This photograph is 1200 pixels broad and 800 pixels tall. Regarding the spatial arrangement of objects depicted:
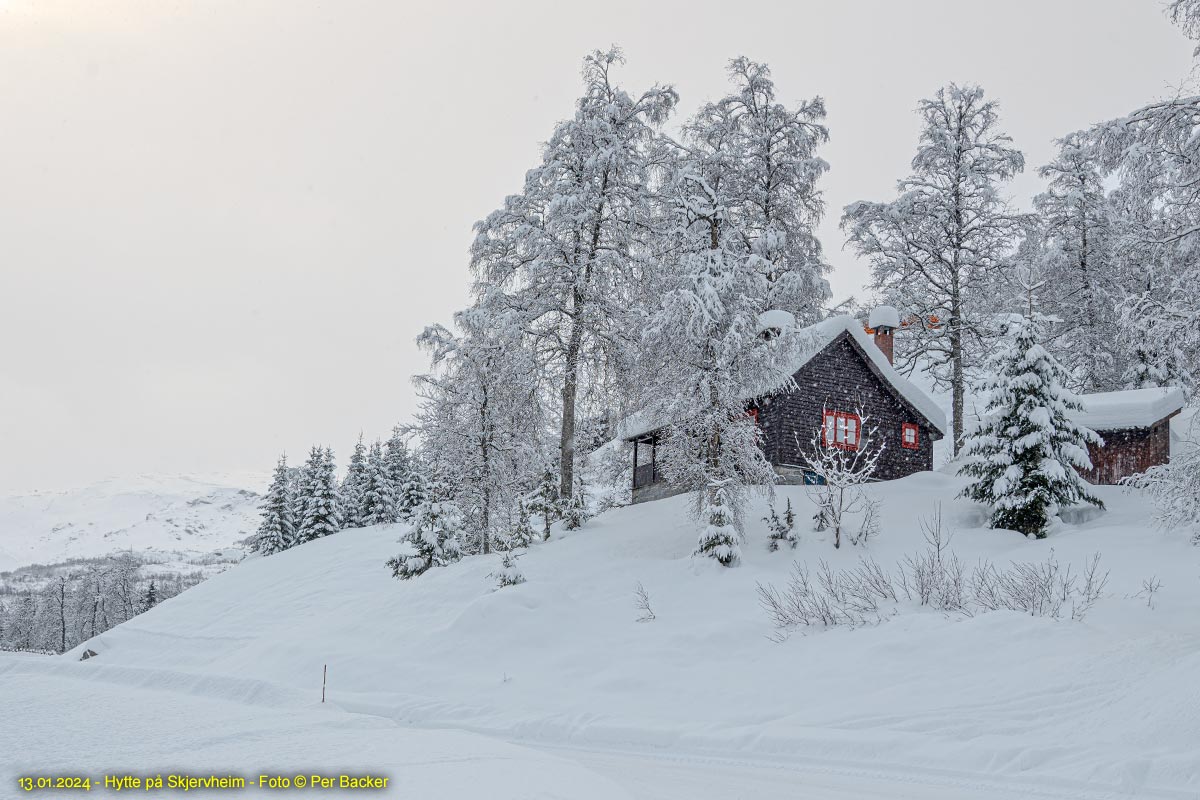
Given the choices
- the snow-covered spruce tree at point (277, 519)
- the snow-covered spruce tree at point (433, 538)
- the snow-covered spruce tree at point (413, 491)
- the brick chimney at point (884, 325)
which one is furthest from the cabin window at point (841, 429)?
the snow-covered spruce tree at point (277, 519)

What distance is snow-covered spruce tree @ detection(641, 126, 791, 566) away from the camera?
18828 mm

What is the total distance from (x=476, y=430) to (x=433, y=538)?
3.99 metres

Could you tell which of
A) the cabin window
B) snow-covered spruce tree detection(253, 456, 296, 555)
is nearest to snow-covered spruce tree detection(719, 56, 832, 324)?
the cabin window

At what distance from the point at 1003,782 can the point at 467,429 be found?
800 inches

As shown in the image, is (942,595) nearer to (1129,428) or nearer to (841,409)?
(841,409)

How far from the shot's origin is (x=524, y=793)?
5742 millimetres

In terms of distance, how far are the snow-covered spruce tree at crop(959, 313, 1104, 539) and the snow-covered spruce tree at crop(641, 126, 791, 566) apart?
4.86 meters

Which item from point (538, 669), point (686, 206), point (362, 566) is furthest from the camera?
point (362, 566)

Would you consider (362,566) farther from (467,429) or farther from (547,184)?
(547,184)

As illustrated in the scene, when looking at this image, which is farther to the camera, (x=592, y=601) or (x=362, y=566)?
(x=362, y=566)

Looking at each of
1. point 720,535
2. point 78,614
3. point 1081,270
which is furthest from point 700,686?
point 78,614

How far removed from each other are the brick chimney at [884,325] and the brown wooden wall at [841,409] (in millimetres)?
2514

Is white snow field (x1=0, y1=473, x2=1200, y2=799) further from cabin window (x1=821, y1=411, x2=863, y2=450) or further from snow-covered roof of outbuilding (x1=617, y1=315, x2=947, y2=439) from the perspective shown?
snow-covered roof of outbuilding (x1=617, y1=315, x2=947, y2=439)

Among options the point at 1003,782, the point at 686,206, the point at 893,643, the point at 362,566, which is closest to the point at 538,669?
the point at 893,643
